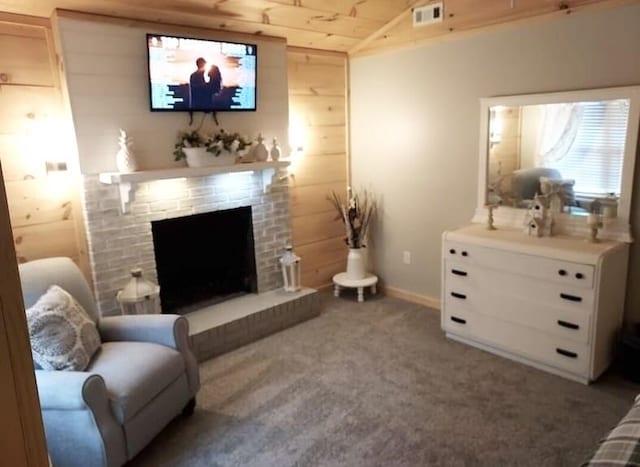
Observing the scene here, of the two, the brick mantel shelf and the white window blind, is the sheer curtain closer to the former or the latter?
the white window blind

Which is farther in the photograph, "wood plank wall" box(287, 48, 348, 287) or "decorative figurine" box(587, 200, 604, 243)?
"wood plank wall" box(287, 48, 348, 287)

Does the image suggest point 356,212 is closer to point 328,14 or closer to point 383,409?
point 328,14

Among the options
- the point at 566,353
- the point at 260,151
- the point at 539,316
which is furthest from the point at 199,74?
the point at 566,353

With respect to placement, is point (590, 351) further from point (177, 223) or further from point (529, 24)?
point (177, 223)

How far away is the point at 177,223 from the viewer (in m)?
3.64

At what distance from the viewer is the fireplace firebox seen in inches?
144

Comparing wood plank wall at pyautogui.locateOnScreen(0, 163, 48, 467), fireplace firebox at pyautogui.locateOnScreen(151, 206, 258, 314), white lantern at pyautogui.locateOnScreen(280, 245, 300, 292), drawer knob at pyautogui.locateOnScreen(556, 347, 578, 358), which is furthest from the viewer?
white lantern at pyautogui.locateOnScreen(280, 245, 300, 292)

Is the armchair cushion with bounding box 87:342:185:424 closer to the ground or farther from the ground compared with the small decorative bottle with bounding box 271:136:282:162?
closer to the ground

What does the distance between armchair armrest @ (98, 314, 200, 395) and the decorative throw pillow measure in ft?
0.69

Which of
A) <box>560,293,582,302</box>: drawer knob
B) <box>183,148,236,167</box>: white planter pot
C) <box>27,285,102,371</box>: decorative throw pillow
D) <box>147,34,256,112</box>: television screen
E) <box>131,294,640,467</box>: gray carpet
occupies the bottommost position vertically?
<box>131,294,640,467</box>: gray carpet

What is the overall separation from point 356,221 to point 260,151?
44.2 inches

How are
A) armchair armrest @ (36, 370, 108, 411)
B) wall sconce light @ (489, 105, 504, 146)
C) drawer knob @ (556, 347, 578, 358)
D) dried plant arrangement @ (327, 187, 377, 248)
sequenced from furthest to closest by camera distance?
dried plant arrangement @ (327, 187, 377, 248) < wall sconce light @ (489, 105, 504, 146) < drawer knob @ (556, 347, 578, 358) < armchair armrest @ (36, 370, 108, 411)

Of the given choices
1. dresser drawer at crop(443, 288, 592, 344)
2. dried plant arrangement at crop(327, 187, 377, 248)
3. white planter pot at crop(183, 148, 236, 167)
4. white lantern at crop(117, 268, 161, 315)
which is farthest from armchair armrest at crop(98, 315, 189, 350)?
dried plant arrangement at crop(327, 187, 377, 248)

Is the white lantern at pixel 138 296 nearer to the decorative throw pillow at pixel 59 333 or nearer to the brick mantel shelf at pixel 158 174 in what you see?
the brick mantel shelf at pixel 158 174
